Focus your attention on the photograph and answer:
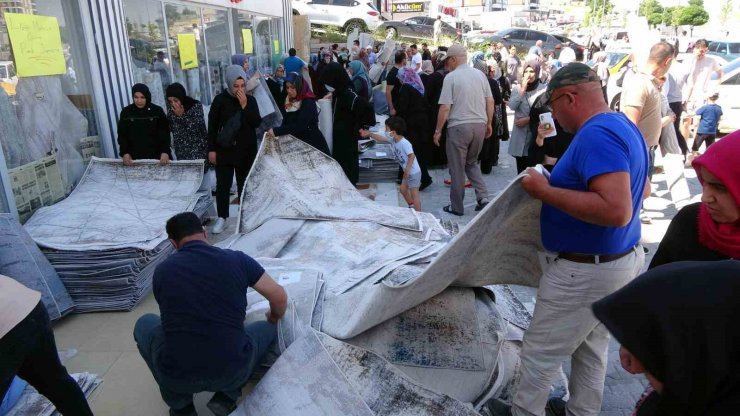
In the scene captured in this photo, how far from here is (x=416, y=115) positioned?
7.18 m

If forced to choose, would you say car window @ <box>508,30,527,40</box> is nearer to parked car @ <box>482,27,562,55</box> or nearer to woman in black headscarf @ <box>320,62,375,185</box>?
parked car @ <box>482,27,562,55</box>

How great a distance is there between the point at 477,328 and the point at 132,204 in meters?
3.42

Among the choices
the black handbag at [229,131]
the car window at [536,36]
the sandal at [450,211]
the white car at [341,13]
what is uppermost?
the white car at [341,13]

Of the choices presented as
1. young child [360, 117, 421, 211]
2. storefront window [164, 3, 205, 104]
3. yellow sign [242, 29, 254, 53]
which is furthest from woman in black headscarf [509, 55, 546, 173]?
yellow sign [242, 29, 254, 53]

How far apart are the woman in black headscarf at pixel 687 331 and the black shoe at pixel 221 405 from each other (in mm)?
2077

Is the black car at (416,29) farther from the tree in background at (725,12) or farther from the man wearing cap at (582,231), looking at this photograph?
the tree in background at (725,12)

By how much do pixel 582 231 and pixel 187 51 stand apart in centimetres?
730

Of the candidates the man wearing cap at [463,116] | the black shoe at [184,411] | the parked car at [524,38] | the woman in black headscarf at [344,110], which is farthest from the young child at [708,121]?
the parked car at [524,38]

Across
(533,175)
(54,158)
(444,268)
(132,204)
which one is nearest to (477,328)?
(444,268)

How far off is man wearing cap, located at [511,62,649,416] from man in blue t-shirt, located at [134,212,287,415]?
4.45 feet

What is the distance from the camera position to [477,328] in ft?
8.85

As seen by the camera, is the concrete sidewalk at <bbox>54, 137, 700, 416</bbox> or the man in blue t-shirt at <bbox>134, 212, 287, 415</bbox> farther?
the concrete sidewalk at <bbox>54, 137, 700, 416</bbox>

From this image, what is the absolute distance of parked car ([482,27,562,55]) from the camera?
71.0ft

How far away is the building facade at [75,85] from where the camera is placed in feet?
13.9
